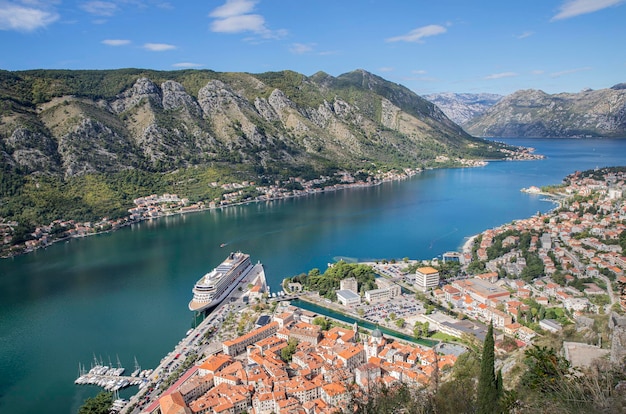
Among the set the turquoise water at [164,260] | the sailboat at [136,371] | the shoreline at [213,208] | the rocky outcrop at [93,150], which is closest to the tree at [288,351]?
the turquoise water at [164,260]

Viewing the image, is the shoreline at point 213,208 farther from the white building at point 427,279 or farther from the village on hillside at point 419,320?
the white building at point 427,279

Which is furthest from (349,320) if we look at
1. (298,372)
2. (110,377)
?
(110,377)

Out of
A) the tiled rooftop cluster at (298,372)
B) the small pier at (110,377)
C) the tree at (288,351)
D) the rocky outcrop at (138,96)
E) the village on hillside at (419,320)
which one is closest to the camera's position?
the tiled rooftop cluster at (298,372)

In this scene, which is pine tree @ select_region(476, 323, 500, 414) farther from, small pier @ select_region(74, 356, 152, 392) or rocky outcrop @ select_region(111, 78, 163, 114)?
rocky outcrop @ select_region(111, 78, 163, 114)

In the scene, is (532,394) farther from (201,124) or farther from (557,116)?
(557,116)

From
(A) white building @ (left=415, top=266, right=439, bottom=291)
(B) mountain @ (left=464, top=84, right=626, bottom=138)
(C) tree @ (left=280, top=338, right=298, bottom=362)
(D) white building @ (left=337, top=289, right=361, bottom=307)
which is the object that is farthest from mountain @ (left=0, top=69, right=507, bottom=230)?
(B) mountain @ (left=464, top=84, right=626, bottom=138)

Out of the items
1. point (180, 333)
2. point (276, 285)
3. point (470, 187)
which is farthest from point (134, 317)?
point (470, 187)

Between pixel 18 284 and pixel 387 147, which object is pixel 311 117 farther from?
pixel 18 284
